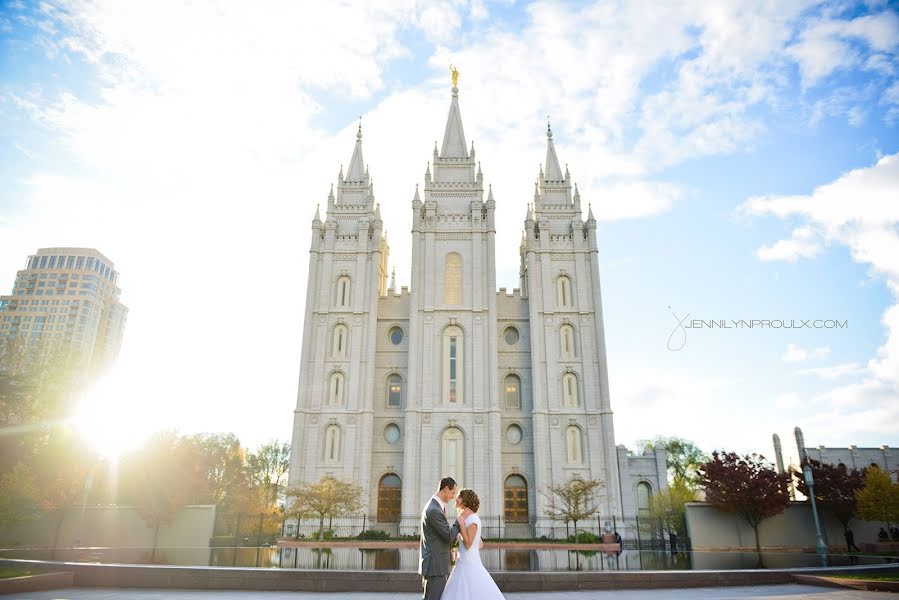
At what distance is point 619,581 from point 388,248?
35801 mm

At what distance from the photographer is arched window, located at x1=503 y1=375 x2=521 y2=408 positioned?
36406 millimetres

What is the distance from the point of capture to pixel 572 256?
128 feet

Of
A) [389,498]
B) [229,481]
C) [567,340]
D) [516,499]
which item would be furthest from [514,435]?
[229,481]

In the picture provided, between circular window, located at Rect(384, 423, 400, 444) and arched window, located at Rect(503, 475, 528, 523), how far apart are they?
7.12 metres

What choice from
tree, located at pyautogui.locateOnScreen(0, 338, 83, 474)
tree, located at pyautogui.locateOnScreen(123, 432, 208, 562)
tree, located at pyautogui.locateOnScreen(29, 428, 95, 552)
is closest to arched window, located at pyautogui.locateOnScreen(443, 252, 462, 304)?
tree, located at pyautogui.locateOnScreen(123, 432, 208, 562)

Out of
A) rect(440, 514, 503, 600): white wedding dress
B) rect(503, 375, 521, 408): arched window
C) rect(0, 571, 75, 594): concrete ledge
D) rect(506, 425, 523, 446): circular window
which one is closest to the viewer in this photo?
rect(440, 514, 503, 600): white wedding dress

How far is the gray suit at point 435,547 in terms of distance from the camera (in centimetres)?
606

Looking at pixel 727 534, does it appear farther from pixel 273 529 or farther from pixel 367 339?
pixel 273 529

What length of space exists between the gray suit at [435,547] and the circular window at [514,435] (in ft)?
98.7

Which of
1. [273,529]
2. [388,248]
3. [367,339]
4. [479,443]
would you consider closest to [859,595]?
[479,443]

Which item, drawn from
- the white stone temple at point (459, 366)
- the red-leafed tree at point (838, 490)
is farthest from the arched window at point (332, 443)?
the red-leafed tree at point (838, 490)

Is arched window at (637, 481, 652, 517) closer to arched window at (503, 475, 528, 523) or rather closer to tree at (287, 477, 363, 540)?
arched window at (503, 475, 528, 523)

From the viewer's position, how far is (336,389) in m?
35.8

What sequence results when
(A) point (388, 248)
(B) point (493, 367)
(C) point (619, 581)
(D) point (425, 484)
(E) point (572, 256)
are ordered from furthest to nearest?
(A) point (388, 248) → (E) point (572, 256) → (B) point (493, 367) → (D) point (425, 484) → (C) point (619, 581)
